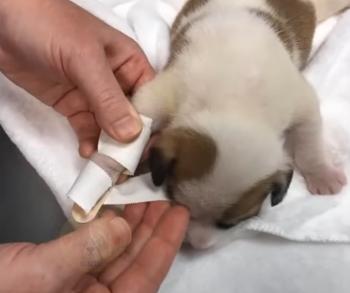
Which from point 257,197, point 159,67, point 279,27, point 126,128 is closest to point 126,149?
point 126,128

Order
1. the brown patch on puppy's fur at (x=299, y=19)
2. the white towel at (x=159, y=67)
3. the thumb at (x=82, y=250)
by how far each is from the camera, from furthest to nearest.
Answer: the brown patch on puppy's fur at (x=299, y=19)
the white towel at (x=159, y=67)
the thumb at (x=82, y=250)

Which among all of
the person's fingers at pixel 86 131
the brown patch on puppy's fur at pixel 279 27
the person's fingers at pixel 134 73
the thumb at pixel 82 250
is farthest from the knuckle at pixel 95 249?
the brown patch on puppy's fur at pixel 279 27

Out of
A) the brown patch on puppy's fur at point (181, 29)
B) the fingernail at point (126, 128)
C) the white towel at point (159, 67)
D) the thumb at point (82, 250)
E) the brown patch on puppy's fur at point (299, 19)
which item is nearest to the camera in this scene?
the thumb at point (82, 250)

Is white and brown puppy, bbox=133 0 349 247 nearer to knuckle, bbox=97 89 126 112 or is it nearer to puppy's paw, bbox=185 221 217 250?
puppy's paw, bbox=185 221 217 250

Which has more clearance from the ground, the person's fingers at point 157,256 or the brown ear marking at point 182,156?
the brown ear marking at point 182,156

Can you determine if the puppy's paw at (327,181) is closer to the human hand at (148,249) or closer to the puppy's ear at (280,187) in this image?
the puppy's ear at (280,187)

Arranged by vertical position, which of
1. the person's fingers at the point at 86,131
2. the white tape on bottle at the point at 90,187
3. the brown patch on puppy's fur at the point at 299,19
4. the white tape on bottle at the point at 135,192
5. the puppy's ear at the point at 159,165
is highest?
the brown patch on puppy's fur at the point at 299,19

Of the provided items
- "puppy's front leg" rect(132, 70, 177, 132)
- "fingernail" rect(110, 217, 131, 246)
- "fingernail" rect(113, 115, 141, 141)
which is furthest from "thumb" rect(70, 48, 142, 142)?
"fingernail" rect(110, 217, 131, 246)

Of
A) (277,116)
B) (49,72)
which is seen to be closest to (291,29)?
(277,116)
